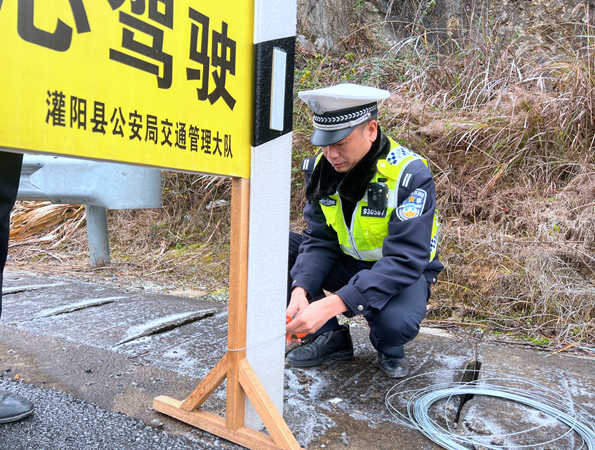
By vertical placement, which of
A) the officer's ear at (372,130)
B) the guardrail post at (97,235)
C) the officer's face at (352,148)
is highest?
the officer's ear at (372,130)

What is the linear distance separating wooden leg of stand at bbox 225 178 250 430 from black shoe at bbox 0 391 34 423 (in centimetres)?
75

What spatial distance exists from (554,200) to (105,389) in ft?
10.1

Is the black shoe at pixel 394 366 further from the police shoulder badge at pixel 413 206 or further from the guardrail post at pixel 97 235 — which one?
the guardrail post at pixel 97 235

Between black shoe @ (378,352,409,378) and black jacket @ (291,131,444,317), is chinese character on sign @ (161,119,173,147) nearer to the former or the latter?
black jacket @ (291,131,444,317)

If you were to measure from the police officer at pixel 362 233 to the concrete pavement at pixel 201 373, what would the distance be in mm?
245

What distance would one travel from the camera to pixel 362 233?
2.16 metres

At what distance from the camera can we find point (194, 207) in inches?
191

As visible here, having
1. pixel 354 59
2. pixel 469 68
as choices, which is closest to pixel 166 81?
pixel 469 68

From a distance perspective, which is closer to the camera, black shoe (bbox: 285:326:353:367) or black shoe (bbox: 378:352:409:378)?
black shoe (bbox: 378:352:409:378)

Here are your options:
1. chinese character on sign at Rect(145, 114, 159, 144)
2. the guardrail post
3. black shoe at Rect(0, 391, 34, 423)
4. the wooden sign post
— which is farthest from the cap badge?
the guardrail post

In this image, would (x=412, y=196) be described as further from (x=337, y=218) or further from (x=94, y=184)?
(x=94, y=184)

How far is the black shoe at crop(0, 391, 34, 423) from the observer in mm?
1611

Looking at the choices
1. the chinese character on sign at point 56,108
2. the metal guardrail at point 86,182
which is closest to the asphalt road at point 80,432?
the chinese character on sign at point 56,108

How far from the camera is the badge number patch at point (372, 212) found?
6.75 feet
